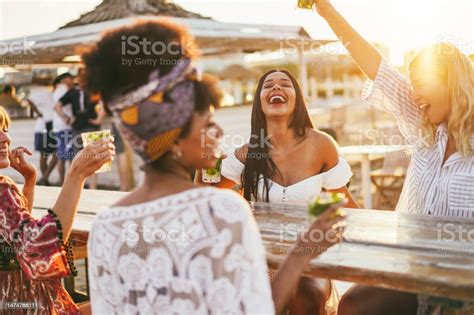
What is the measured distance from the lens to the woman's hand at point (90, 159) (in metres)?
2.34

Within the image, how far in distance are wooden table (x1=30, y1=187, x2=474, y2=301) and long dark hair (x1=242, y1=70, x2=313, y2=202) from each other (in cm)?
44

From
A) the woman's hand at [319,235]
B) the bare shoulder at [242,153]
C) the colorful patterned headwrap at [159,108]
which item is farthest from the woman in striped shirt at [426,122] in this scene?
the colorful patterned headwrap at [159,108]

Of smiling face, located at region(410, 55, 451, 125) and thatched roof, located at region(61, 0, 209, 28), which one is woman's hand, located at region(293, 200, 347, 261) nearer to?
smiling face, located at region(410, 55, 451, 125)

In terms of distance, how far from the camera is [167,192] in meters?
1.61

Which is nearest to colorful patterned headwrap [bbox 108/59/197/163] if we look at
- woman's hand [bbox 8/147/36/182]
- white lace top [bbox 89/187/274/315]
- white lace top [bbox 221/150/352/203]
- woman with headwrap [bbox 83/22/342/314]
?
woman with headwrap [bbox 83/22/342/314]

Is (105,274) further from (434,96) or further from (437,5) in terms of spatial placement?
(437,5)

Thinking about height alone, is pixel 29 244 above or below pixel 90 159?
below

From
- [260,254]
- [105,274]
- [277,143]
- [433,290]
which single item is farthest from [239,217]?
[277,143]

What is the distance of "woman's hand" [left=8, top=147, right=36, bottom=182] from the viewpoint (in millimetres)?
2918

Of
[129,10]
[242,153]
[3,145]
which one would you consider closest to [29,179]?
[3,145]

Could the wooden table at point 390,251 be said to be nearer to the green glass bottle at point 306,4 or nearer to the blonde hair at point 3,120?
the blonde hair at point 3,120

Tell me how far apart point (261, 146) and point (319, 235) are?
2.03 meters

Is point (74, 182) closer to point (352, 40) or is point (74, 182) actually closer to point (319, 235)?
point (319, 235)

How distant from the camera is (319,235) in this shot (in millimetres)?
1797
